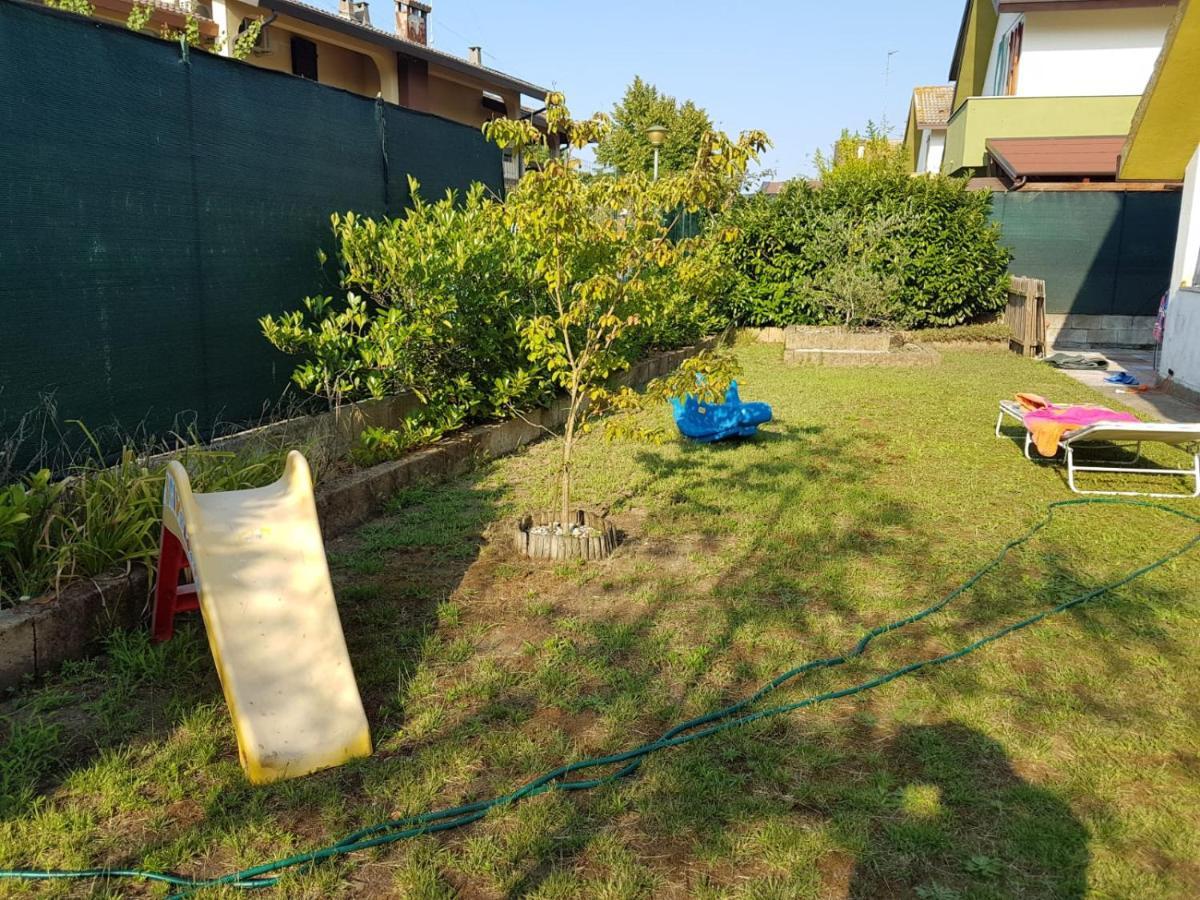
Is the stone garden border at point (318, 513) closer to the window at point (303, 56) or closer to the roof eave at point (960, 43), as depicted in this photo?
the window at point (303, 56)

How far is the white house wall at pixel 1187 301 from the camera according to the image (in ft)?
33.9

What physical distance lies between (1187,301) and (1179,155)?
83.6 inches

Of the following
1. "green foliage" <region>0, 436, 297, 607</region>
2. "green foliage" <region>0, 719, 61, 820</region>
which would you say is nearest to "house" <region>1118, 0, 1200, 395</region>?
"green foliage" <region>0, 436, 297, 607</region>

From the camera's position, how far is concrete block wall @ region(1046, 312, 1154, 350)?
1616 centimetres

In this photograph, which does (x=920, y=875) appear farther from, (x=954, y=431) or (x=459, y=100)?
(x=459, y=100)

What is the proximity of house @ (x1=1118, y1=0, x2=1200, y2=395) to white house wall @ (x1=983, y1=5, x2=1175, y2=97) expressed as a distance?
31.2 feet

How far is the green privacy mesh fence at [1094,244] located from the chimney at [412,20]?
58.2 feet

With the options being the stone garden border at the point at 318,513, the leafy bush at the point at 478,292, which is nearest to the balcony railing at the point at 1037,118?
the leafy bush at the point at 478,292

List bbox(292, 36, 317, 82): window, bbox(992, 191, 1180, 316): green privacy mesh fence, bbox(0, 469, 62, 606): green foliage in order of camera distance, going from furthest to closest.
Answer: bbox(292, 36, 317, 82): window
bbox(992, 191, 1180, 316): green privacy mesh fence
bbox(0, 469, 62, 606): green foliage

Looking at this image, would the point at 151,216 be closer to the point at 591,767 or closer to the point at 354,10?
the point at 591,767

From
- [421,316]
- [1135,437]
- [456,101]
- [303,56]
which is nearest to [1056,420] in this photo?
[1135,437]

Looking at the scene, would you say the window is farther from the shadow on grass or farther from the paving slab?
the shadow on grass

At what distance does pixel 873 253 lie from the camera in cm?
1526

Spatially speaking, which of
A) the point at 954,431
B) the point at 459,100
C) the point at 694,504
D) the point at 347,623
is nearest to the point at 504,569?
the point at 347,623
